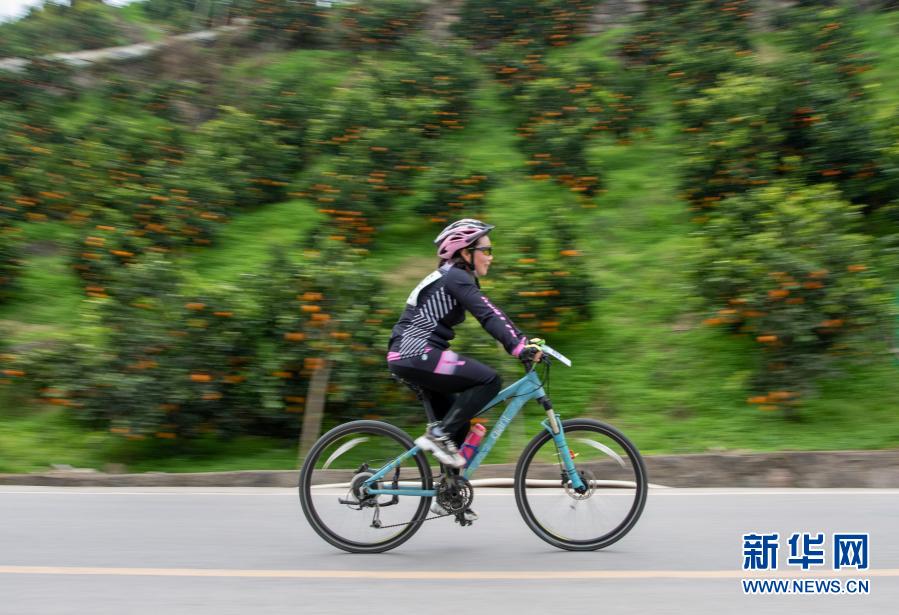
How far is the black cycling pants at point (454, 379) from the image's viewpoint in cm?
513

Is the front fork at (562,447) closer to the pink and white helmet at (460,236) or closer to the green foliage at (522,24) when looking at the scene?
the pink and white helmet at (460,236)

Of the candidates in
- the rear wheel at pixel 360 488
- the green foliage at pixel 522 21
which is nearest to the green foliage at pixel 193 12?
the green foliage at pixel 522 21

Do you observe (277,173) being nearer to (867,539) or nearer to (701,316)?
(701,316)

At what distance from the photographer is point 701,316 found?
884cm

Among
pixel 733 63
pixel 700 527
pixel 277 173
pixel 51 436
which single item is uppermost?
pixel 733 63

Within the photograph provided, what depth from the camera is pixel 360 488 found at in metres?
5.34

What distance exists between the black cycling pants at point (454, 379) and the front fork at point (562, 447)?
1.10 feet

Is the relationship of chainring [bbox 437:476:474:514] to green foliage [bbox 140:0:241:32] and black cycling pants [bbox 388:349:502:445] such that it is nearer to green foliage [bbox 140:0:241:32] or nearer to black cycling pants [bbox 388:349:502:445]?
black cycling pants [bbox 388:349:502:445]

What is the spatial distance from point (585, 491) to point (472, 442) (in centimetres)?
69

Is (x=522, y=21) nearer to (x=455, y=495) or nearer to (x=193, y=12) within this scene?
(x=193, y=12)

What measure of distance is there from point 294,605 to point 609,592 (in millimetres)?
1525

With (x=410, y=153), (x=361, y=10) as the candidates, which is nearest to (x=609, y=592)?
(x=410, y=153)

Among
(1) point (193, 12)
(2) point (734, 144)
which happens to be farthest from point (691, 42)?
(1) point (193, 12)

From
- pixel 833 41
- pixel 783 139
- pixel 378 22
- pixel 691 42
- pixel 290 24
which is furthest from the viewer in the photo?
pixel 290 24
